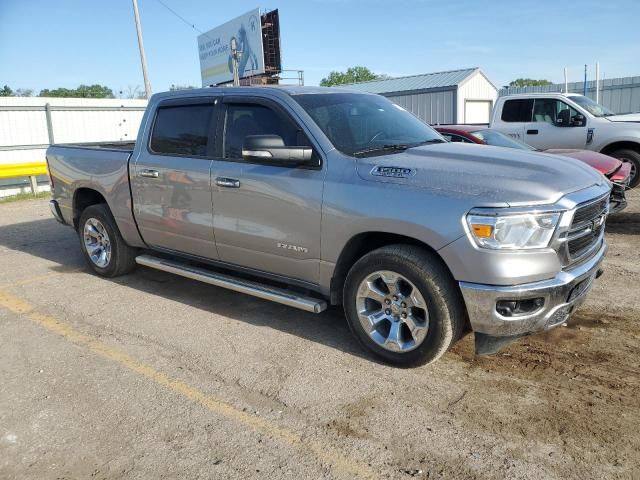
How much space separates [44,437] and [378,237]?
244 cm

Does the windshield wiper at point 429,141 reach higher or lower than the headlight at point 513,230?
higher

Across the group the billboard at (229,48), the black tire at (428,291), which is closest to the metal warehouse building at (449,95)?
the billboard at (229,48)

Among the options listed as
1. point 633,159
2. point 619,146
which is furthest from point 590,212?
point 619,146

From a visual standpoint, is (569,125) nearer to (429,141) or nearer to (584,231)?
(429,141)

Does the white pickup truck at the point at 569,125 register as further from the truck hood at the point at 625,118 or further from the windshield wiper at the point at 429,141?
the windshield wiper at the point at 429,141

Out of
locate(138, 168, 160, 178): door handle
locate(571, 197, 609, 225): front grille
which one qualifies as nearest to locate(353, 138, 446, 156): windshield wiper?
locate(571, 197, 609, 225): front grille

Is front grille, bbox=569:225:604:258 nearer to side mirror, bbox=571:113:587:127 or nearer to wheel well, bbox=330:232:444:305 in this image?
wheel well, bbox=330:232:444:305

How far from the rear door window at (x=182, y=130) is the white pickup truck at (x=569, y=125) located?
27.5 feet

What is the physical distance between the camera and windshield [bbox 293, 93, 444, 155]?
165 inches

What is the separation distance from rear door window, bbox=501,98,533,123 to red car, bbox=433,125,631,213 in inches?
106

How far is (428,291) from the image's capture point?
11.5 ft

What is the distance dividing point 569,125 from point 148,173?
346 inches

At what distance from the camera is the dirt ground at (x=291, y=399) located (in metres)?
2.87

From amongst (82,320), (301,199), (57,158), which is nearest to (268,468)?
(301,199)
